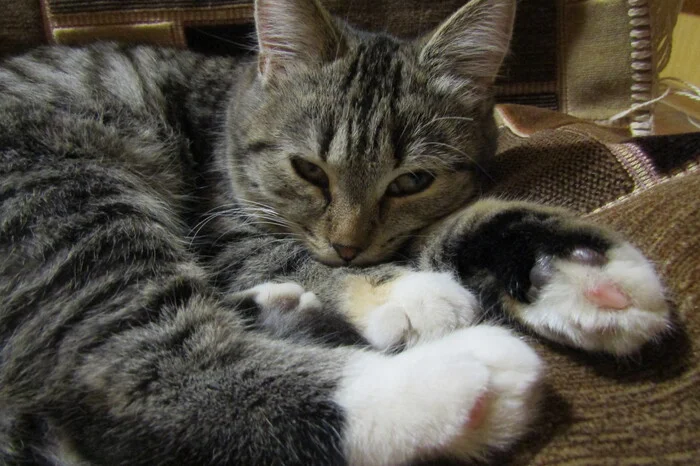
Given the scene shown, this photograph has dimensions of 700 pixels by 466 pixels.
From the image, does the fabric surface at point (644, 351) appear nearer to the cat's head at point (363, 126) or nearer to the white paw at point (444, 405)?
the white paw at point (444, 405)

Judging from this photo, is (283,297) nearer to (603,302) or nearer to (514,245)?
(514,245)

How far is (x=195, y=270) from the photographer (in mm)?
856

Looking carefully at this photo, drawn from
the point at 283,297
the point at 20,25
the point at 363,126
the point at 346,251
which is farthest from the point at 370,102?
the point at 20,25

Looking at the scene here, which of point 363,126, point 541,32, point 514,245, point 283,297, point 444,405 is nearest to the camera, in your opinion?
point 444,405

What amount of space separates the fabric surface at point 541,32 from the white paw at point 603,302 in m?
1.15

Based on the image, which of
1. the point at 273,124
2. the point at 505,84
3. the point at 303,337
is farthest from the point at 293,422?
the point at 505,84

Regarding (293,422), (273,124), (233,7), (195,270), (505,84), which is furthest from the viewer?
(505,84)

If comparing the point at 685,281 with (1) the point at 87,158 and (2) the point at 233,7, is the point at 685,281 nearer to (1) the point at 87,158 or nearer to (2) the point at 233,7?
(1) the point at 87,158

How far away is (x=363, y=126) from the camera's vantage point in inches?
37.6

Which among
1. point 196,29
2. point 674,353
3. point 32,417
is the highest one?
point 196,29

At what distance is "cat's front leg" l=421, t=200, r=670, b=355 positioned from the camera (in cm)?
62

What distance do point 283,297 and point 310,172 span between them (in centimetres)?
28

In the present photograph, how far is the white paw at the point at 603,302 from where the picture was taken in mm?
623

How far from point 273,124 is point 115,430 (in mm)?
644
